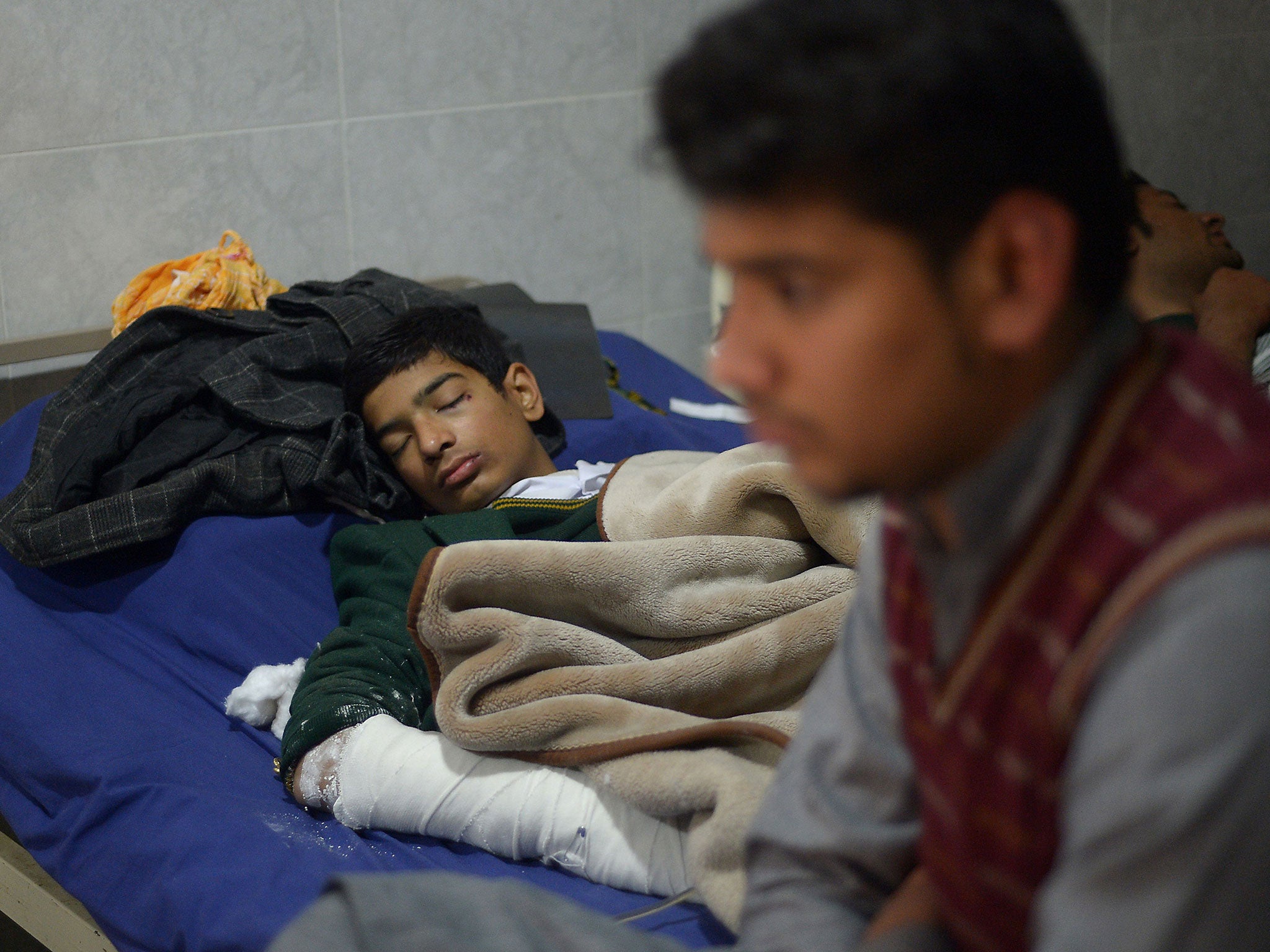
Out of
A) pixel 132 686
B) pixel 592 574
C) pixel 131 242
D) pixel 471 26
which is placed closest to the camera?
pixel 592 574

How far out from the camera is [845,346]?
21.6 inches

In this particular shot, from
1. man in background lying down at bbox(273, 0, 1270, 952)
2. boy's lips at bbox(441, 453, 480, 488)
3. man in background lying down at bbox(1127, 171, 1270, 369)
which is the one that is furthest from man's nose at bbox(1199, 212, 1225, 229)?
man in background lying down at bbox(273, 0, 1270, 952)

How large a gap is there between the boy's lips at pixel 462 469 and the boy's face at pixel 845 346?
4.17 ft

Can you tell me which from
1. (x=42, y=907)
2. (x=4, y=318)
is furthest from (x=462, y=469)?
(x=4, y=318)

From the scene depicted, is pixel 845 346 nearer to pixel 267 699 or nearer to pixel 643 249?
pixel 267 699

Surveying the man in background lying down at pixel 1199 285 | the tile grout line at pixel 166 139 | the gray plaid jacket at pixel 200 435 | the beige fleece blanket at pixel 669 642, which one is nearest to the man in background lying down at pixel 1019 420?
the beige fleece blanket at pixel 669 642

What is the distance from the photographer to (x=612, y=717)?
4.16 ft

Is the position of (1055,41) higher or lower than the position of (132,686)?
higher

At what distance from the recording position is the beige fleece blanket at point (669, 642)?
1199mm

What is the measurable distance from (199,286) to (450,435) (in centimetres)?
65

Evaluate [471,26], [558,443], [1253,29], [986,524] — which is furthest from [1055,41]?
[1253,29]

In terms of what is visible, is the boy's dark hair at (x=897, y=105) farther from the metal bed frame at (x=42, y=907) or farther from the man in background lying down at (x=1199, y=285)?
the man in background lying down at (x=1199, y=285)

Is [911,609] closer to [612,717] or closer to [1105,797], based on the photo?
[1105,797]

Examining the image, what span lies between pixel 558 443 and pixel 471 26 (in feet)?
3.75
